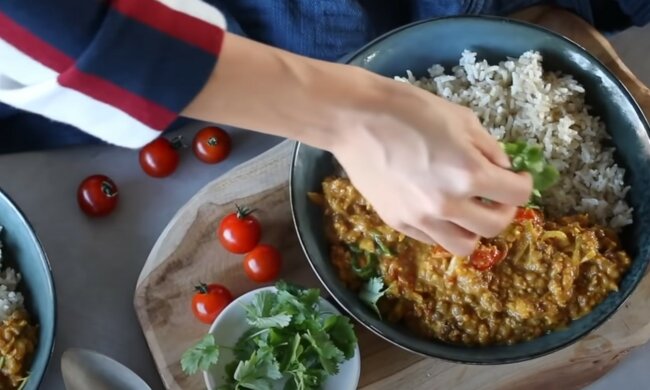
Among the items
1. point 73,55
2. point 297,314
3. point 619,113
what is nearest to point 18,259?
point 297,314

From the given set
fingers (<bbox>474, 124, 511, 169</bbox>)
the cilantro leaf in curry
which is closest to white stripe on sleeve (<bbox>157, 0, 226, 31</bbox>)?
fingers (<bbox>474, 124, 511, 169</bbox>)

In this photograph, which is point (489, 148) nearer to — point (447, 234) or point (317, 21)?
point (447, 234)

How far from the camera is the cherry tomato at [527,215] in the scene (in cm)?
120

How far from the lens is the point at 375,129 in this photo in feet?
2.54

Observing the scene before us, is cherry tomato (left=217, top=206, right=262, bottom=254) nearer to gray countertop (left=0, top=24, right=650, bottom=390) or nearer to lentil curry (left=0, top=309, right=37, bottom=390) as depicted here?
gray countertop (left=0, top=24, right=650, bottom=390)

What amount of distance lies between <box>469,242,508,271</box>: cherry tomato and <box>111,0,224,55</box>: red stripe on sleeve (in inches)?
23.8

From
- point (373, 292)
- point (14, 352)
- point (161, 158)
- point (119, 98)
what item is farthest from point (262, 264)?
point (119, 98)

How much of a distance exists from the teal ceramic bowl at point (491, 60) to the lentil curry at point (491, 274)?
0.02m

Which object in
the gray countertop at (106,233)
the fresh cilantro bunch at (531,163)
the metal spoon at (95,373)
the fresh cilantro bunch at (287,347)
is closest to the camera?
the fresh cilantro bunch at (531,163)

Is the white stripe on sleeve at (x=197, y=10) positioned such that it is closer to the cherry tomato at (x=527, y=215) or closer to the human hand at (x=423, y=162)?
the human hand at (x=423, y=162)

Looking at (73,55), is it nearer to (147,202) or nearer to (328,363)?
(328,363)

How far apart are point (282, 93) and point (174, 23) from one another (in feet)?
0.40

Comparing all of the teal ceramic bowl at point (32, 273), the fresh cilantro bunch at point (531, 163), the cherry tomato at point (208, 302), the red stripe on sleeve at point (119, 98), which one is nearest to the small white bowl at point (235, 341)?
the cherry tomato at point (208, 302)

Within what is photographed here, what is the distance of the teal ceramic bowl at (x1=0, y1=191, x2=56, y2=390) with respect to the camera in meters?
1.22
